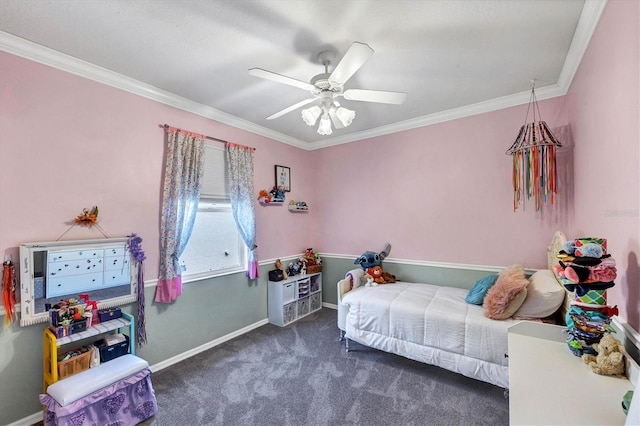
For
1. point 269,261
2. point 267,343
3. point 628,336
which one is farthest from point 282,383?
point 628,336

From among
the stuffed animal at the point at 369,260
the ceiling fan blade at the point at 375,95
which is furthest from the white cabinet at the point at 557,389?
the stuffed animal at the point at 369,260

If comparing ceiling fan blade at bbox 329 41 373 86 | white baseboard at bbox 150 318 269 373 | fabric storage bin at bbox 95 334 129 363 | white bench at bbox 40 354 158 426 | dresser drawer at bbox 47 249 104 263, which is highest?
ceiling fan blade at bbox 329 41 373 86

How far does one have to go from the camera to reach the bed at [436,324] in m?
2.12

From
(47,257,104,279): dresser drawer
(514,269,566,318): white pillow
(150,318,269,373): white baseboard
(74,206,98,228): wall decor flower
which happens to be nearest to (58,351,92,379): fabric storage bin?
(47,257,104,279): dresser drawer

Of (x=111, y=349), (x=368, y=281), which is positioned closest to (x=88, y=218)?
(x=111, y=349)

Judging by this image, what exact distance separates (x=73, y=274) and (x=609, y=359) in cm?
317

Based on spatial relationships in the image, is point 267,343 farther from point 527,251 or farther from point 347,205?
point 527,251

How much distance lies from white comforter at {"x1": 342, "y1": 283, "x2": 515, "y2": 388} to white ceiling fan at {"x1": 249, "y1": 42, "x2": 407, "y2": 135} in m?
1.77

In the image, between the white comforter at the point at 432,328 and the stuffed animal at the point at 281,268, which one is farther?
the stuffed animal at the point at 281,268

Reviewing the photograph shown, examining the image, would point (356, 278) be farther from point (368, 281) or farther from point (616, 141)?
point (616, 141)

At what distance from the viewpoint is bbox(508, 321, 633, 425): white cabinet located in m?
0.90

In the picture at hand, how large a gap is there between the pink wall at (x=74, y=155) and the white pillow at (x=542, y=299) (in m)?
3.26

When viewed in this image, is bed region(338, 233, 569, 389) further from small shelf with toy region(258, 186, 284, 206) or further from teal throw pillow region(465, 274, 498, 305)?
small shelf with toy region(258, 186, 284, 206)

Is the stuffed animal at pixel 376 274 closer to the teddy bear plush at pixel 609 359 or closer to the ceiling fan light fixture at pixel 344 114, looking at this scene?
the ceiling fan light fixture at pixel 344 114
